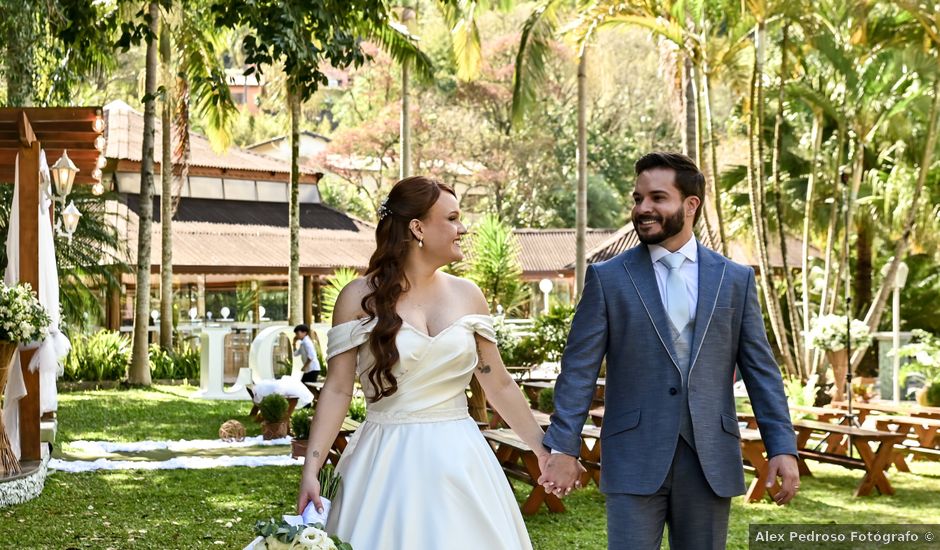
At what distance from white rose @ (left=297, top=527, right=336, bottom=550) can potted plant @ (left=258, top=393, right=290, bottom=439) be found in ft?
41.1

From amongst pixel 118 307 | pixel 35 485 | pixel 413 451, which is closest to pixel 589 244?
pixel 118 307

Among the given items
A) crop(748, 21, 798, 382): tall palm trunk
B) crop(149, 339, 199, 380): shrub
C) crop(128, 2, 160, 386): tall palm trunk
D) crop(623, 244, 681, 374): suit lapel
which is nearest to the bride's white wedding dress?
crop(623, 244, 681, 374): suit lapel

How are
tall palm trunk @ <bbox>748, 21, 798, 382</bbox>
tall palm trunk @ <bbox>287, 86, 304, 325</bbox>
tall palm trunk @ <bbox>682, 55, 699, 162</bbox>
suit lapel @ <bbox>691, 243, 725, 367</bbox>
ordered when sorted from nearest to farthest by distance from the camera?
1. suit lapel @ <bbox>691, 243, 725, 367</bbox>
2. tall palm trunk @ <bbox>748, 21, 798, 382</bbox>
3. tall palm trunk @ <bbox>682, 55, 699, 162</bbox>
4. tall palm trunk @ <bbox>287, 86, 304, 325</bbox>

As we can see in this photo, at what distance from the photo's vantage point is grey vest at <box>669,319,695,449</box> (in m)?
4.45

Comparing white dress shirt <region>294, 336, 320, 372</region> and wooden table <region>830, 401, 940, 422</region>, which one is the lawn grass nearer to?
wooden table <region>830, 401, 940, 422</region>

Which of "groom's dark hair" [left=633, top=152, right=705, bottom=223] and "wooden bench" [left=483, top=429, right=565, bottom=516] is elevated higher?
"groom's dark hair" [left=633, top=152, right=705, bottom=223]

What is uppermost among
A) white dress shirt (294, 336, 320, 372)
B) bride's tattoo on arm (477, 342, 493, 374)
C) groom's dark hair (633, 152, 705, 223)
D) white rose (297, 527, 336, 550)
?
groom's dark hair (633, 152, 705, 223)

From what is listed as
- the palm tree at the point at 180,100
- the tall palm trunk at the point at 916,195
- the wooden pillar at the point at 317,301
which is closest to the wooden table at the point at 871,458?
the tall palm trunk at the point at 916,195

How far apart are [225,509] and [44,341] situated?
2582 mm

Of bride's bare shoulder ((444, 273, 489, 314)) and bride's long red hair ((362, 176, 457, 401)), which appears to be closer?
bride's long red hair ((362, 176, 457, 401))

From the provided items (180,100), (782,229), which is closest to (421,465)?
(782,229)

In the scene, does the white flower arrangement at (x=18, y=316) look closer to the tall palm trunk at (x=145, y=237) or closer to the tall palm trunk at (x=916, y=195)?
the tall palm trunk at (x=916, y=195)

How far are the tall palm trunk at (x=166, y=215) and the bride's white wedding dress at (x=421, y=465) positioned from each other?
21709 millimetres

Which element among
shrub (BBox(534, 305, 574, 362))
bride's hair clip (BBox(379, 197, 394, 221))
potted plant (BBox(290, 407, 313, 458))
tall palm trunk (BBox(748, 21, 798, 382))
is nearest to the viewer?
bride's hair clip (BBox(379, 197, 394, 221))
